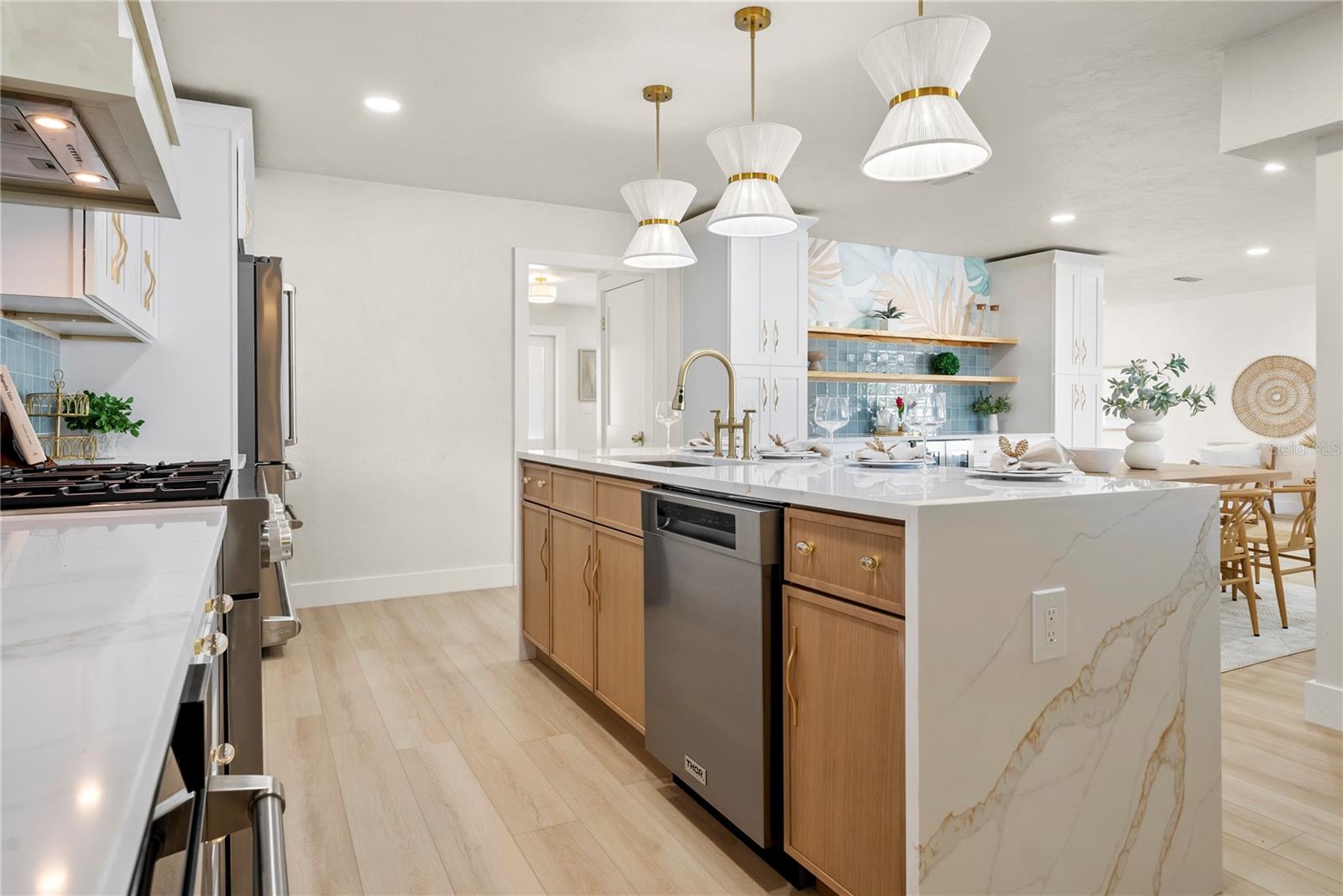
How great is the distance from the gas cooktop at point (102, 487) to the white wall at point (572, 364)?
651 centimetres

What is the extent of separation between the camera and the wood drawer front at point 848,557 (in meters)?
1.42

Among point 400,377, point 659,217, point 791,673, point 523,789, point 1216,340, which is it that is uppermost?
point 1216,340

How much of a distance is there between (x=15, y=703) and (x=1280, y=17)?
12.2 ft

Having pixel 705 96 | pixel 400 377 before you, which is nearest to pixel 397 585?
pixel 400 377

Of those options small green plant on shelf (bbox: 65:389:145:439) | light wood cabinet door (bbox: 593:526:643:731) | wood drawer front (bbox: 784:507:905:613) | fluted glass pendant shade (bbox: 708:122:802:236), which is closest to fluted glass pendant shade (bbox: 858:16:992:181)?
fluted glass pendant shade (bbox: 708:122:802:236)

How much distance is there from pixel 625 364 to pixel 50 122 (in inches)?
187

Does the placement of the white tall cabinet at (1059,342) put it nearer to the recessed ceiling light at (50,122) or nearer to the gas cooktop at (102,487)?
the gas cooktop at (102,487)

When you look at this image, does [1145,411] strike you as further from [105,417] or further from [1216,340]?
[1216,340]

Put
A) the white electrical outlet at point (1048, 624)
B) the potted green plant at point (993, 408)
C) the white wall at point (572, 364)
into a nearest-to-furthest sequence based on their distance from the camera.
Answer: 1. the white electrical outlet at point (1048, 624)
2. the potted green plant at point (993, 408)
3. the white wall at point (572, 364)

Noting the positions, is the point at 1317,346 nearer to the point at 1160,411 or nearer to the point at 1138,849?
the point at 1160,411

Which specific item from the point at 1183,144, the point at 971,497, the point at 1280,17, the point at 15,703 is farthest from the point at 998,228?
the point at 15,703

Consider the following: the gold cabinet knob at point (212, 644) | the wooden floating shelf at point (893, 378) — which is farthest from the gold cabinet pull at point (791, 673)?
the wooden floating shelf at point (893, 378)

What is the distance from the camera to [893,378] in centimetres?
631

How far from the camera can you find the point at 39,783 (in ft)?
1.18
